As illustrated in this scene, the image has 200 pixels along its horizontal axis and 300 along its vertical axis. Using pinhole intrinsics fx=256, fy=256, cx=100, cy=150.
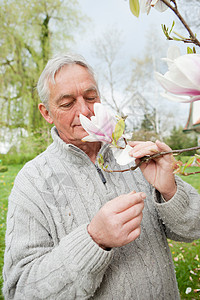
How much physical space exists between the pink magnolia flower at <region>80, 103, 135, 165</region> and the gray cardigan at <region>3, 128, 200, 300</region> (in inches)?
13.1

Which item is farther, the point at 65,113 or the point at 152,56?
the point at 152,56

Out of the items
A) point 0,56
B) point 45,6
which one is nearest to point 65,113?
point 0,56

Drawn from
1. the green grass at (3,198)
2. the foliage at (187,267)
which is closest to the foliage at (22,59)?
the green grass at (3,198)

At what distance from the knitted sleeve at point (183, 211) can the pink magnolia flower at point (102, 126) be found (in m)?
0.41

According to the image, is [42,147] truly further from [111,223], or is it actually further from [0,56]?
[111,223]

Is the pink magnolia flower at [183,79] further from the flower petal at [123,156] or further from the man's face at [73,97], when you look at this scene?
the man's face at [73,97]

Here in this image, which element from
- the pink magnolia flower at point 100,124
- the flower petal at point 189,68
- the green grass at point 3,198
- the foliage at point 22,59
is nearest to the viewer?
the flower petal at point 189,68

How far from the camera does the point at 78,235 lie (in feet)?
2.22

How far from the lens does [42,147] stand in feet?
21.5

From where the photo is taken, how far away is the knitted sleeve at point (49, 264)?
66 cm

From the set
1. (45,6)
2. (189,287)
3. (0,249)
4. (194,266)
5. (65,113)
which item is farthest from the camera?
(45,6)

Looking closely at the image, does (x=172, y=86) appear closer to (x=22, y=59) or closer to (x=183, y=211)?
(x=183, y=211)

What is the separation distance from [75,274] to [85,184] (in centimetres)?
33

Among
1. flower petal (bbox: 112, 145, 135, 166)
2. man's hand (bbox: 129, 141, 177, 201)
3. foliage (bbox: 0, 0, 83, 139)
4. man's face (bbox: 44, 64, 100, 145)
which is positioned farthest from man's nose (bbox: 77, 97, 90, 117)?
foliage (bbox: 0, 0, 83, 139)
